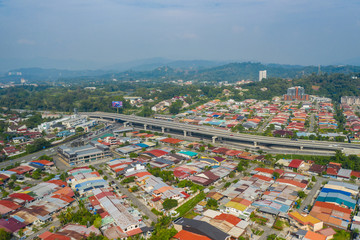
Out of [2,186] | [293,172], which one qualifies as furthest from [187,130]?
[2,186]

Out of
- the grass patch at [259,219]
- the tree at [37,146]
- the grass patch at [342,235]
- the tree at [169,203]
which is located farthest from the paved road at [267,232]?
the tree at [37,146]

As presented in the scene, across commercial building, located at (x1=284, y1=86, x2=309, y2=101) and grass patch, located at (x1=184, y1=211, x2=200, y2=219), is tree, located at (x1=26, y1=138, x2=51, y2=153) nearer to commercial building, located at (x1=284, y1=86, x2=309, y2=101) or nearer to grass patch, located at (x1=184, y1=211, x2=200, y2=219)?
grass patch, located at (x1=184, y1=211, x2=200, y2=219)

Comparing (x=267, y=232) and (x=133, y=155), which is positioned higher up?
(x=133, y=155)

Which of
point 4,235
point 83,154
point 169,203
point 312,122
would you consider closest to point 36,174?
point 83,154

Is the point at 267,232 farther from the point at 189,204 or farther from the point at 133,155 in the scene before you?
the point at 133,155

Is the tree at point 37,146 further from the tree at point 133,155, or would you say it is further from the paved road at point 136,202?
the paved road at point 136,202

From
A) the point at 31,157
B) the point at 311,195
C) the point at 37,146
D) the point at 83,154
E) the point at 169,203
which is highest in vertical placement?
the point at 83,154
